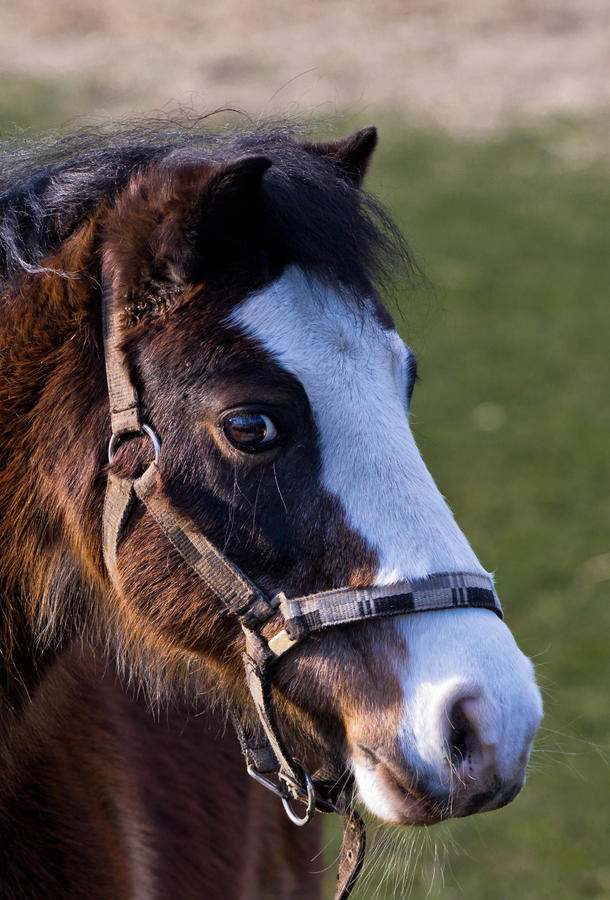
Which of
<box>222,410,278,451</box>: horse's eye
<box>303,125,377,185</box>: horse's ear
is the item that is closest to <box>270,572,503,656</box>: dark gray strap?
<box>222,410,278,451</box>: horse's eye

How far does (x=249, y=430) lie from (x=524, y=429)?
6831mm

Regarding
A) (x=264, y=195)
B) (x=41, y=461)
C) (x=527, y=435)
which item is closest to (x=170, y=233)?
(x=264, y=195)

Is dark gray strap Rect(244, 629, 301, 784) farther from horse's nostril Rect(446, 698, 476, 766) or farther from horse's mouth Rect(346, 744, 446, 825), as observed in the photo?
horse's nostril Rect(446, 698, 476, 766)

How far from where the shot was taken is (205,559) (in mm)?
1974

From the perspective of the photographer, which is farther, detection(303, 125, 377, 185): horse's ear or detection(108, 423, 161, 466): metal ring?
detection(303, 125, 377, 185): horse's ear

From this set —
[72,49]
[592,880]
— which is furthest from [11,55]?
[592,880]

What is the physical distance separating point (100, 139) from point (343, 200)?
59 centimetres

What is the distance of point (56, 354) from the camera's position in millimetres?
2111

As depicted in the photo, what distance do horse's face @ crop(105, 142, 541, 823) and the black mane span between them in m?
0.08

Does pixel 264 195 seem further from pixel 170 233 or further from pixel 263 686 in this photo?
pixel 263 686

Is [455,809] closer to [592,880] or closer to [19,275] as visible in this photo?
[19,275]

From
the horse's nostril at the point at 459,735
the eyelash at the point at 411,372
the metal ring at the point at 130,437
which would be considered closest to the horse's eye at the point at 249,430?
the metal ring at the point at 130,437

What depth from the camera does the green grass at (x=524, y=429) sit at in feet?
14.7

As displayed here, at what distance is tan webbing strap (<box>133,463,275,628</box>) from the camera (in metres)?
1.96
